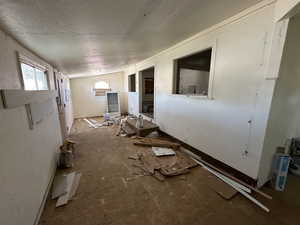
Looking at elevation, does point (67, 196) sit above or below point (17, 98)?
below

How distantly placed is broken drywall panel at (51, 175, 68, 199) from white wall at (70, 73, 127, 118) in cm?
495

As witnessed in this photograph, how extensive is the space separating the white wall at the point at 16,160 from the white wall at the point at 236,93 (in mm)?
2549

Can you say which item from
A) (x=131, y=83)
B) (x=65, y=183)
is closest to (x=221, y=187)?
(x=65, y=183)

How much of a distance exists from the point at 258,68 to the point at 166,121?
2.39 metres

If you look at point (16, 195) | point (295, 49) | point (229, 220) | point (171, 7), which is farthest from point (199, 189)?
point (171, 7)

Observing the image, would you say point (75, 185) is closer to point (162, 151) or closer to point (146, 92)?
point (162, 151)

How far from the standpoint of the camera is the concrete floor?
4.58ft

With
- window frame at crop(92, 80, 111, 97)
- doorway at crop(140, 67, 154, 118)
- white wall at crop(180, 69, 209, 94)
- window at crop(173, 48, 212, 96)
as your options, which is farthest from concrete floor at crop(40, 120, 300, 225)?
window frame at crop(92, 80, 111, 97)

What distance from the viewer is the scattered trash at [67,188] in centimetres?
163

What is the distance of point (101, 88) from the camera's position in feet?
22.1

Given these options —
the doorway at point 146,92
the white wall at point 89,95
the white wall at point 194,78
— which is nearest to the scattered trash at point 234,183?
the white wall at point 194,78

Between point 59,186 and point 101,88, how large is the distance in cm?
554

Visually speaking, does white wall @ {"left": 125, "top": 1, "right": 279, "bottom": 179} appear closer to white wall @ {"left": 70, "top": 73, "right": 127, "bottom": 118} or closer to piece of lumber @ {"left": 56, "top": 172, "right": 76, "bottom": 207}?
piece of lumber @ {"left": 56, "top": 172, "right": 76, "bottom": 207}

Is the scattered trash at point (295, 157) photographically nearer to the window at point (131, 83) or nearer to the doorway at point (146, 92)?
the doorway at point (146, 92)
